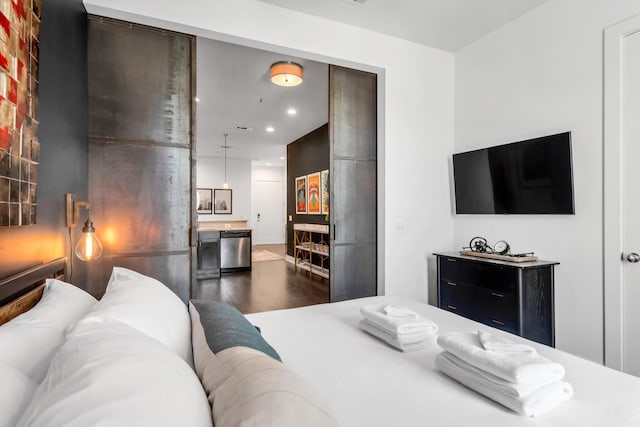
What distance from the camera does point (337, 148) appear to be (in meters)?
3.36

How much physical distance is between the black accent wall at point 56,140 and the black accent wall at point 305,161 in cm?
458

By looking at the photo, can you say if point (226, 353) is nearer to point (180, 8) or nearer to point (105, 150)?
point (105, 150)

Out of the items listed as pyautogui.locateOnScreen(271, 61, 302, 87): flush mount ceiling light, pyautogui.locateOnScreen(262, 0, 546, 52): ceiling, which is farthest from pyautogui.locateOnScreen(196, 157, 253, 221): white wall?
pyautogui.locateOnScreen(262, 0, 546, 52): ceiling

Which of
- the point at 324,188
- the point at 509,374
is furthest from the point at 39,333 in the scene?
the point at 324,188

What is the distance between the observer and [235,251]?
6.98m

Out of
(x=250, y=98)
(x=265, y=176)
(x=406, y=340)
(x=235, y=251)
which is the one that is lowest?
(x=235, y=251)

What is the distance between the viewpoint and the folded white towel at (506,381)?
993 mm

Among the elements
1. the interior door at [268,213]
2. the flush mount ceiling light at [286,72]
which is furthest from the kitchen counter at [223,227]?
the flush mount ceiling light at [286,72]

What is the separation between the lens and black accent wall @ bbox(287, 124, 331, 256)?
6786mm

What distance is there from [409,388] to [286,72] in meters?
3.56

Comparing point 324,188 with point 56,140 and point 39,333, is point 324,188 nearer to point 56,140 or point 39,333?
point 56,140

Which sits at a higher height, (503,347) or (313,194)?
(313,194)

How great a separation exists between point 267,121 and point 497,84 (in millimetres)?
4060

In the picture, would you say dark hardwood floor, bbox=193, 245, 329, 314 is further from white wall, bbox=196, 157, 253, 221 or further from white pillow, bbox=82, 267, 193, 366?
white wall, bbox=196, 157, 253, 221
